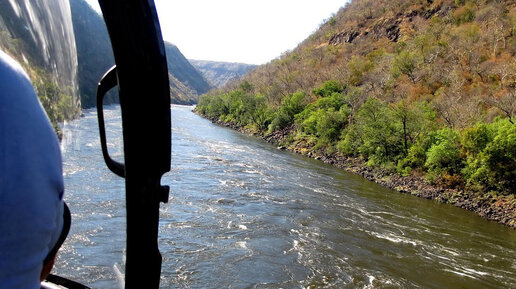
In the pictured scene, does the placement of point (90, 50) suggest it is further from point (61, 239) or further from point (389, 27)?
point (389, 27)

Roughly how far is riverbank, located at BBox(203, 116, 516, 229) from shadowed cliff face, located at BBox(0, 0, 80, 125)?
69.2ft

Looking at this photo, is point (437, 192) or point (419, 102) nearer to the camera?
point (437, 192)

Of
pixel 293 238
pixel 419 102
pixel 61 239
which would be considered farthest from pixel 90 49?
pixel 419 102

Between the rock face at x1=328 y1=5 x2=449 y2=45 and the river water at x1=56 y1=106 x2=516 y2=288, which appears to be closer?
the river water at x1=56 y1=106 x2=516 y2=288

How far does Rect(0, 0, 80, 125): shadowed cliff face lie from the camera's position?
1.15 meters

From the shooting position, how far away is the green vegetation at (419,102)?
882 inches

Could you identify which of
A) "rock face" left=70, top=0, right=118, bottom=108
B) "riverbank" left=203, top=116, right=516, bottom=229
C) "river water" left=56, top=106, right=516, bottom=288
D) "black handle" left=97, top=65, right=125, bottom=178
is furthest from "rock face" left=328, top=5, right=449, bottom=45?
"black handle" left=97, top=65, right=125, bottom=178

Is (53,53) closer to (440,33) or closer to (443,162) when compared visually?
(443,162)

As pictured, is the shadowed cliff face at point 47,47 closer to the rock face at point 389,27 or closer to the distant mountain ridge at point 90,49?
the distant mountain ridge at point 90,49

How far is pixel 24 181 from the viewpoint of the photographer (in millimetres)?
671

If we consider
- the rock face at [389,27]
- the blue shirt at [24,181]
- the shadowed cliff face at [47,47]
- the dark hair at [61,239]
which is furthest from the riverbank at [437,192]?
the rock face at [389,27]

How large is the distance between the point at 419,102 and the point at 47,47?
37.4 metres

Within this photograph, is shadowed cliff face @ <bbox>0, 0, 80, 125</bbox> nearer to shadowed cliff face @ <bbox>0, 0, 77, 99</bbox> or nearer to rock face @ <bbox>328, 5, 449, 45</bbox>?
shadowed cliff face @ <bbox>0, 0, 77, 99</bbox>

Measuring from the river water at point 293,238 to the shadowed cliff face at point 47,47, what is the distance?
3663 mm
